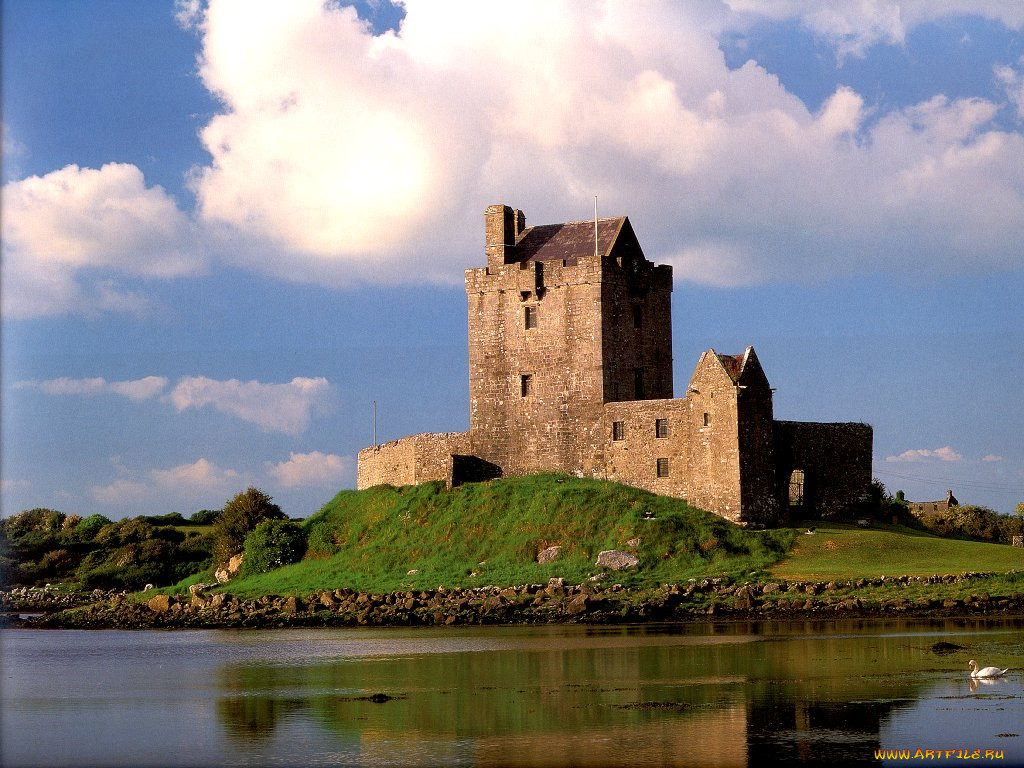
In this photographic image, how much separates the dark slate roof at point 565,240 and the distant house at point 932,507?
1686cm

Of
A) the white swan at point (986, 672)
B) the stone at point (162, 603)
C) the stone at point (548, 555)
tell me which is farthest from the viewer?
the stone at point (162, 603)

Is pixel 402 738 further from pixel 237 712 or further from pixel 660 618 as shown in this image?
pixel 660 618

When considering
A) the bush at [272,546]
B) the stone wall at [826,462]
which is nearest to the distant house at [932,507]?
the stone wall at [826,462]

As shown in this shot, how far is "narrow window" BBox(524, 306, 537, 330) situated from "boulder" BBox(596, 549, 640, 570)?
37.0ft

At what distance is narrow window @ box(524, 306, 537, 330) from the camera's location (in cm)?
5594

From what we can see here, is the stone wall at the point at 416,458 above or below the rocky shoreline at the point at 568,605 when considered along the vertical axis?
above

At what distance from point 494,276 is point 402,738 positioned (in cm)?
3692

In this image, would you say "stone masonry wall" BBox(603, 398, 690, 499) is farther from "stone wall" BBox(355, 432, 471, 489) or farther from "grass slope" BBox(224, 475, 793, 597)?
"stone wall" BBox(355, 432, 471, 489)

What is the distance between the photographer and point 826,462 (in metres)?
53.4

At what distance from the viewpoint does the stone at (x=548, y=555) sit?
162 ft

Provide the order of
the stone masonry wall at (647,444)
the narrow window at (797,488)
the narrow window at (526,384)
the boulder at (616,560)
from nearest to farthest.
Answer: the boulder at (616,560), the stone masonry wall at (647,444), the narrow window at (797,488), the narrow window at (526,384)

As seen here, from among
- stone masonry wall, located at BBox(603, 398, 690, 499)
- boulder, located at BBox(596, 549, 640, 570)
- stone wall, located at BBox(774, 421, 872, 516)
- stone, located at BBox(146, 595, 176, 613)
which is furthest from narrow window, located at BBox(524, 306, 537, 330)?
stone, located at BBox(146, 595, 176, 613)

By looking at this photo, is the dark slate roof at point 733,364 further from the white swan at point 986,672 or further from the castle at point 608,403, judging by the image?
the white swan at point 986,672

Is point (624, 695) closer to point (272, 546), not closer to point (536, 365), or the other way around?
point (536, 365)
